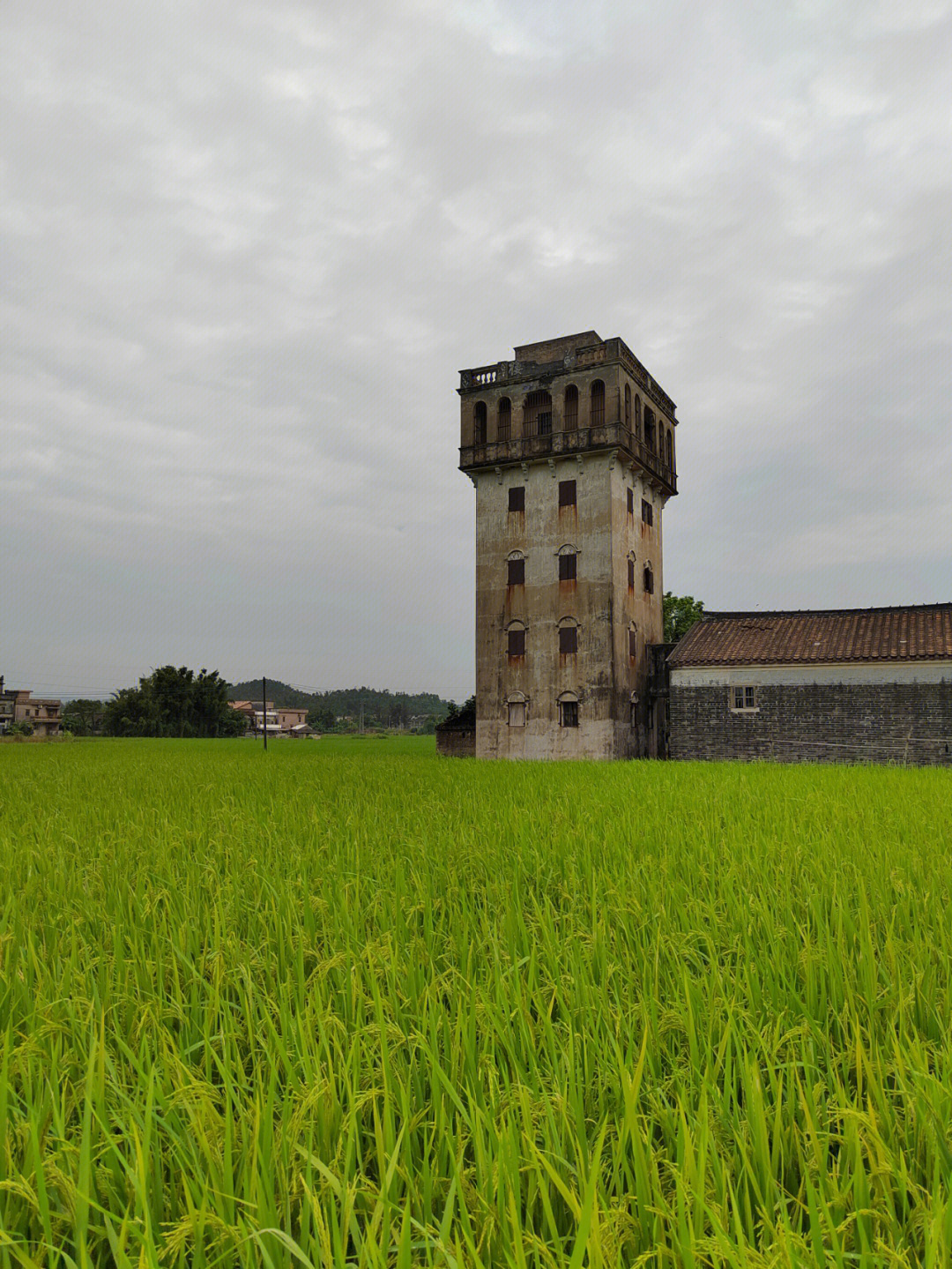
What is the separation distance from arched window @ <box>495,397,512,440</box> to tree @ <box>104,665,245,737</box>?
58.1 metres

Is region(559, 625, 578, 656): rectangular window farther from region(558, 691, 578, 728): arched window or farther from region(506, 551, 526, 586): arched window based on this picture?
region(506, 551, 526, 586): arched window

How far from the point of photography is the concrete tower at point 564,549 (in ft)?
92.5

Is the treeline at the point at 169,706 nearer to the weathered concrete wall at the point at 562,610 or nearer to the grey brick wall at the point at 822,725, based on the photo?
the weathered concrete wall at the point at 562,610

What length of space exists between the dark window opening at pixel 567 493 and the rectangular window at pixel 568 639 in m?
4.82

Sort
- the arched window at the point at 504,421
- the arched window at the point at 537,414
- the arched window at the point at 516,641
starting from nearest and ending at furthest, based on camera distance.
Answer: the arched window at the point at 516,641 < the arched window at the point at 537,414 < the arched window at the point at 504,421

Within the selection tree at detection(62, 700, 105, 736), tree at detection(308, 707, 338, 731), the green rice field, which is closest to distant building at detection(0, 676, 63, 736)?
tree at detection(62, 700, 105, 736)

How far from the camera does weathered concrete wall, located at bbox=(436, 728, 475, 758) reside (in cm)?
3198

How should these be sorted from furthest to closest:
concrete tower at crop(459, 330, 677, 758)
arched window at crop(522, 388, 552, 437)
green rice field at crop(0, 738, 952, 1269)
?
arched window at crop(522, 388, 552, 437) → concrete tower at crop(459, 330, 677, 758) → green rice field at crop(0, 738, 952, 1269)

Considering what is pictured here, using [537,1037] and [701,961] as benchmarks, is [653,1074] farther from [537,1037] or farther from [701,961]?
[701,961]

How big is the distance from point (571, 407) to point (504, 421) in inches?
116

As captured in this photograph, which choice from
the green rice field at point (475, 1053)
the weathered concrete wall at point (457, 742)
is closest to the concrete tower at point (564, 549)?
the weathered concrete wall at point (457, 742)

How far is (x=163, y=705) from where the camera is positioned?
77.8 metres

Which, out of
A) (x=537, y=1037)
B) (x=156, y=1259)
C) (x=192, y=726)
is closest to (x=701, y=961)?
(x=537, y=1037)

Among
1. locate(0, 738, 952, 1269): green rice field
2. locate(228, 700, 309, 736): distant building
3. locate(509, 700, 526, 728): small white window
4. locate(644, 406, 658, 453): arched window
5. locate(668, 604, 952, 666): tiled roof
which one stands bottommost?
locate(228, 700, 309, 736): distant building
